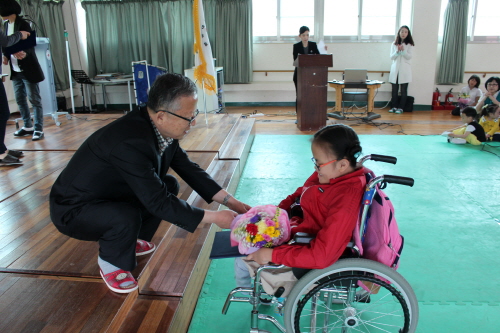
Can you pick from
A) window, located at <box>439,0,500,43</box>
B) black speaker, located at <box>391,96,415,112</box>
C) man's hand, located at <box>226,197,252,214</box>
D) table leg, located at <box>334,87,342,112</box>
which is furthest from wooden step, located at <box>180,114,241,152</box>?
window, located at <box>439,0,500,43</box>

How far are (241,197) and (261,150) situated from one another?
1.46 metres

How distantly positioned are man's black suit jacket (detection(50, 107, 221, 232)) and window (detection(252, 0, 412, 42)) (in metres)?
6.45

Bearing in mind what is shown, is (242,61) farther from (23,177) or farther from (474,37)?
(23,177)

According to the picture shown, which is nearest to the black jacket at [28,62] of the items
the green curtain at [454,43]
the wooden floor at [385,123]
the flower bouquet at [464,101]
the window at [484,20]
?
the wooden floor at [385,123]

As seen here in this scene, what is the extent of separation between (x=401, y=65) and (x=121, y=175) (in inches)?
251

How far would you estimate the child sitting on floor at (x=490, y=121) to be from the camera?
4.46 m

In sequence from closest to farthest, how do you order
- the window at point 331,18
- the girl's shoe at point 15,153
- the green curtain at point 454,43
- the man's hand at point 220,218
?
the man's hand at point 220,218 → the girl's shoe at point 15,153 → the green curtain at point 454,43 → the window at point 331,18

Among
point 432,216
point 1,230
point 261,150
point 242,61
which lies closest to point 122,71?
point 242,61

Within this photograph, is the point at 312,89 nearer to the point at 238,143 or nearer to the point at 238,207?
the point at 238,143

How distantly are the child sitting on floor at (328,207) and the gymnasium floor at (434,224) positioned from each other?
53 cm

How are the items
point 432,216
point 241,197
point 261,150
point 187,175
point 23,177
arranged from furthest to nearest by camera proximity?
point 261,150 < point 241,197 < point 23,177 < point 432,216 < point 187,175

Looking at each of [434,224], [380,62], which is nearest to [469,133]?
[434,224]

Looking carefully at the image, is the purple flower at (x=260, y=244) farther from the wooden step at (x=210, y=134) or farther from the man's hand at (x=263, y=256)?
the wooden step at (x=210, y=134)

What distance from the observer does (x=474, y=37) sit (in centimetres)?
714
